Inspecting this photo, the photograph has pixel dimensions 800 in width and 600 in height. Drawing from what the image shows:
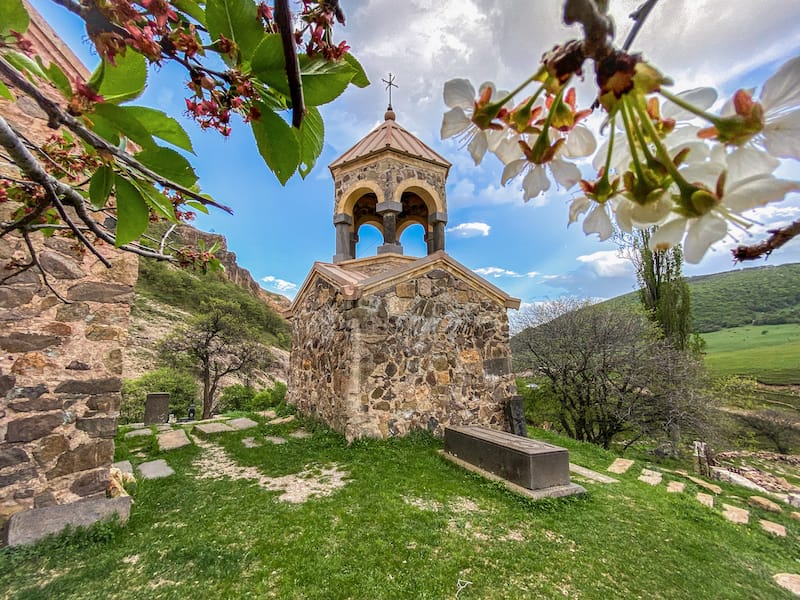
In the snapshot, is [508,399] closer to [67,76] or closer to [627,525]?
[627,525]

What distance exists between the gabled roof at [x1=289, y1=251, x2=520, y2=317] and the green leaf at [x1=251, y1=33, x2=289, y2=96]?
17.0 feet

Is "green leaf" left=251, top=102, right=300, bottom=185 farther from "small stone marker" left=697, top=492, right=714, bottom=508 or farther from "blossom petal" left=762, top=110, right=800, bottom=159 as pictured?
"small stone marker" left=697, top=492, right=714, bottom=508

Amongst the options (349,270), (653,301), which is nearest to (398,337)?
(349,270)

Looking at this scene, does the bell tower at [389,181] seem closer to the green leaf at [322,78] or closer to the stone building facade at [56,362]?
the stone building facade at [56,362]

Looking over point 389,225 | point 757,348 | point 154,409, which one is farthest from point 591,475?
point 757,348

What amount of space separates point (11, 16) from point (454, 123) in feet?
2.05

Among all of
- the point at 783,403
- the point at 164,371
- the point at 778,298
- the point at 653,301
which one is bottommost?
the point at 783,403

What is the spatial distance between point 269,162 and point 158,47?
234 mm

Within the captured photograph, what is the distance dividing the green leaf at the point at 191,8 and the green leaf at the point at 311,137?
0.26 m

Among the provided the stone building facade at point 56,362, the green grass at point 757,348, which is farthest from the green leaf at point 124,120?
the green grass at point 757,348

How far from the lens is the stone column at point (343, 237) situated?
740 cm

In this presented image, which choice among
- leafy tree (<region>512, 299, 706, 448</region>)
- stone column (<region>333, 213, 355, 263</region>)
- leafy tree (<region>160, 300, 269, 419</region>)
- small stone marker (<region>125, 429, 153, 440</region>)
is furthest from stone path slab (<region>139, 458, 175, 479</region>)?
leafy tree (<region>512, 299, 706, 448</region>)

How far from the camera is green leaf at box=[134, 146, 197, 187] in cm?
48

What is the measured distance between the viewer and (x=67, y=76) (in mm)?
465
